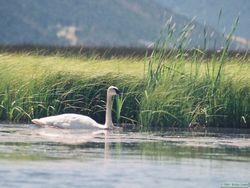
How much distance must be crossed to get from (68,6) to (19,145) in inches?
5445

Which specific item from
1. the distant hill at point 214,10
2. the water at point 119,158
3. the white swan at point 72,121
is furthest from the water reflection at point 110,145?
the distant hill at point 214,10

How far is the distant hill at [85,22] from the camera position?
13275 centimetres

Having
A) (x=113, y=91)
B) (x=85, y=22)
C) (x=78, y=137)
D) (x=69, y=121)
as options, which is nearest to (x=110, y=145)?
(x=78, y=137)

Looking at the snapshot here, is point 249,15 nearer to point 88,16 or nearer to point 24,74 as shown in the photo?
point 88,16

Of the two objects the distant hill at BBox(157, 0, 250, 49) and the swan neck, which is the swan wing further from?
the distant hill at BBox(157, 0, 250, 49)

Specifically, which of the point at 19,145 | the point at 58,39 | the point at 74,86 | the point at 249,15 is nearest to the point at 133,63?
the point at 74,86

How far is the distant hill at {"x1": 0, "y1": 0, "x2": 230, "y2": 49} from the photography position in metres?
133

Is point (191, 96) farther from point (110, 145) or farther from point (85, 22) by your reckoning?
point (85, 22)

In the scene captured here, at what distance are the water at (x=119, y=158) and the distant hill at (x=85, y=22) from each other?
106m

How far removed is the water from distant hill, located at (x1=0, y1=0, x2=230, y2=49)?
105587 millimetres

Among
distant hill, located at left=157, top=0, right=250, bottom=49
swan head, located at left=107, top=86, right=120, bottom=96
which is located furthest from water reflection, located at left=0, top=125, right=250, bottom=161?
distant hill, located at left=157, top=0, right=250, bottom=49

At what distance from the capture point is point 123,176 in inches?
547

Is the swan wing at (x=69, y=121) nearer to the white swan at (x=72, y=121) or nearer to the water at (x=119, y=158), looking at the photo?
the white swan at (x=72, y=121)

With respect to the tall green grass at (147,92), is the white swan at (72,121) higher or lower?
lower
